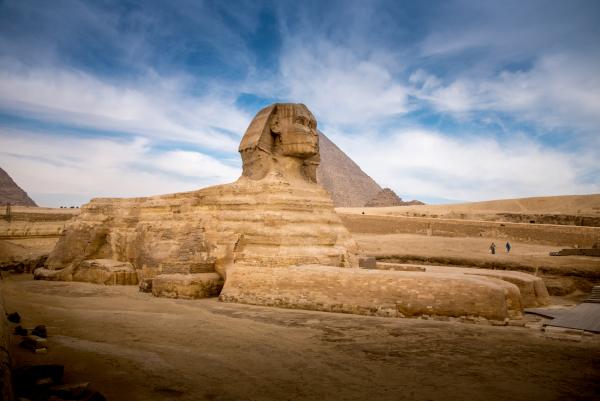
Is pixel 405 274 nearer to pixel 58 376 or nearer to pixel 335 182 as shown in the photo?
pixel 58 376

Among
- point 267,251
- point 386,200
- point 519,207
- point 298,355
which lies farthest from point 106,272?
point 386,200

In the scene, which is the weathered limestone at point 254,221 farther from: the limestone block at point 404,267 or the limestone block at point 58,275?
the limestone block at point 404,267

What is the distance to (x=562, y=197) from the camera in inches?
1362

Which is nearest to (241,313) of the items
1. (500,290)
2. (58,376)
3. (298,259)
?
(298,259)

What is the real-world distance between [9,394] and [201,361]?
69.4 inches

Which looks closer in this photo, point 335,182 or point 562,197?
point 562,197

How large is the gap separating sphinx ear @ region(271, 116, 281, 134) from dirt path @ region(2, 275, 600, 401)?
378 centimetres

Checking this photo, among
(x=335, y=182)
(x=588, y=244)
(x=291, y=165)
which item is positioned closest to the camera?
(x=291, y=165)

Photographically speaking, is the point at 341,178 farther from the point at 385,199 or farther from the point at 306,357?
the point at 306,357

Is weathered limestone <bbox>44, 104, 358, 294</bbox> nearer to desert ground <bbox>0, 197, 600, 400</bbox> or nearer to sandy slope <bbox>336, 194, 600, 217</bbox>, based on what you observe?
desert ground <bbox>0, 197, 600, 400</bbox>

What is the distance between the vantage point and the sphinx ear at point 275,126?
762cm

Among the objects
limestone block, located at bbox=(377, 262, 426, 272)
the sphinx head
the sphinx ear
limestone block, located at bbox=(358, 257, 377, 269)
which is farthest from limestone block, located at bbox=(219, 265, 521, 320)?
the sphinx ear

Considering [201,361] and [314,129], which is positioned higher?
[314,129]

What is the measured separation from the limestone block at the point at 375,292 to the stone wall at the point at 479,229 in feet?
51.5
